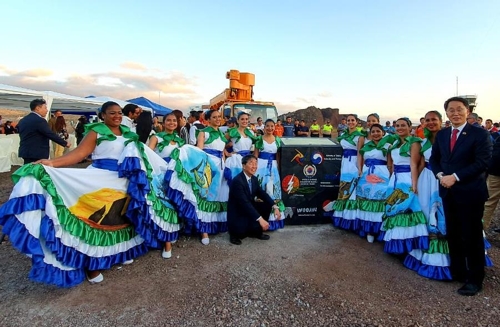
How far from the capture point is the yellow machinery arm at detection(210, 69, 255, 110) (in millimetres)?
13727

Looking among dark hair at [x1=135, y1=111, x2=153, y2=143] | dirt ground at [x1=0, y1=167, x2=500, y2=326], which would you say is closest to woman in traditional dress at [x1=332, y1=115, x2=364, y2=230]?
dirt ground at [x1=0, y1=167, x2=500, y2=326]

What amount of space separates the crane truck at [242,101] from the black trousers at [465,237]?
8628 mm

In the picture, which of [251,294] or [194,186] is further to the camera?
[194,186]

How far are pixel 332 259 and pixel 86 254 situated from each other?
2.81 meters

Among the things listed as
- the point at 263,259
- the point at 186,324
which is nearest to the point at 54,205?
the point at 186,324

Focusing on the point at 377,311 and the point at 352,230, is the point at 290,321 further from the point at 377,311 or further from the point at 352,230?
the point at 352,230

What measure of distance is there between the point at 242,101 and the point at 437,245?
1029 centimetres

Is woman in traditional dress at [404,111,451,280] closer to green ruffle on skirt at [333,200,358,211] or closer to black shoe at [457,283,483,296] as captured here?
black shoe at [457,283,483,296]

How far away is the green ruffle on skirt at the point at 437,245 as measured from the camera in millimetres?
3580

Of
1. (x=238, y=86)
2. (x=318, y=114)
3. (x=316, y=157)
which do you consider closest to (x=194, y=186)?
(x=316, y=157)

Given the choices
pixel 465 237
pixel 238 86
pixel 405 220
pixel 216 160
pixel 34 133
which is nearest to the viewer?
pixel 465 237

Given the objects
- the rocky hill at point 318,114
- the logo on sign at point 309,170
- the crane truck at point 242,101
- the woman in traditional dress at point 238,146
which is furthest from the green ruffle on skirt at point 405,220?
the rocky hill at point 318,114

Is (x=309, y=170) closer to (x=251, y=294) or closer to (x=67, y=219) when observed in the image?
(x=251, y=294)

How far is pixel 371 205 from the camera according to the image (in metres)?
4.64
